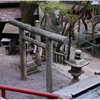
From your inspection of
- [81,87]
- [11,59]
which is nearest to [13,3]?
[11,59]

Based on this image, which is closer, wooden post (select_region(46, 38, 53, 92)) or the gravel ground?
wooden post (select_region(46, 38, 53, 92))

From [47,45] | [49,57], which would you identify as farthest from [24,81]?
[47,45]

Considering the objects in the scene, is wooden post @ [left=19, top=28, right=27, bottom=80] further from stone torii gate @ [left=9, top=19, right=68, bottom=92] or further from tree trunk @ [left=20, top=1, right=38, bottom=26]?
tree trunk @ [left=20, top=1, right=38, bottom=26]

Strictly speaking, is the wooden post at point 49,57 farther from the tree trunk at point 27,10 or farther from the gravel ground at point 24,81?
the tree trunk at point 27,10

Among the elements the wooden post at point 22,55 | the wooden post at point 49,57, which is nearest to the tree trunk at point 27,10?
the wooden post at point 22,55

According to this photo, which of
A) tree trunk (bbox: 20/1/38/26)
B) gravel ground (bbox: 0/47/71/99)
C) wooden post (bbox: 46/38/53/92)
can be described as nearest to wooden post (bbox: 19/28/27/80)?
gravel ground (bbox: 0/47/71/99)

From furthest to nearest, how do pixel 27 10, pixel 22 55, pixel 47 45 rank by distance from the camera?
pixel 27 10 < pixel 22 55 < pixel 47 45

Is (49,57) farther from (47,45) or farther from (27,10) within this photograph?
(27,10)

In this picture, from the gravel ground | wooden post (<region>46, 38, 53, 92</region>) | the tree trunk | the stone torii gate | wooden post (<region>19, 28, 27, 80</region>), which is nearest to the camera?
the stone torii gate

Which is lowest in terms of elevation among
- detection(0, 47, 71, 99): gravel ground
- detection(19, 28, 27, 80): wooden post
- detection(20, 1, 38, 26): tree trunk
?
detection(0, 47, 71, 99): gravel ground

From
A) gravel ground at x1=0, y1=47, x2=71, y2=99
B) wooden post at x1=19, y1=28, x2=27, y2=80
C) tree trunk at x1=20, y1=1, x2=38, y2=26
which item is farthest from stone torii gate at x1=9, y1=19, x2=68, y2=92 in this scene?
tree trunk at x1=20, y1=1, x2=38, y2=26

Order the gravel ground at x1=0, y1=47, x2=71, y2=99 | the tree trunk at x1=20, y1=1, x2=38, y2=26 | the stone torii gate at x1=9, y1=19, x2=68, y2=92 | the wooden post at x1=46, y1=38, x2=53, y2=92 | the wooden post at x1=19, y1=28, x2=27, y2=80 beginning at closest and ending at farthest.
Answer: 1. the stone torii gate at x1=9, y1=19, x2=68, y2=92
2. the wooden post at x1=46, y1=38, x2=53, y2=92
3. the gravel ground at x1=0, y1=47, x2=71, y2=99
4. the wooden post at x1=19, y1=28, x2=27, y2=80
5. the tree trunk at x1=20, y1=1, x2=38, y2=26

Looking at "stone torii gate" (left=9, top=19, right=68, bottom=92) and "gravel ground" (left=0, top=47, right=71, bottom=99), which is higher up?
"stone torii gate" (left=9, top=19, right=68, bottom=92)

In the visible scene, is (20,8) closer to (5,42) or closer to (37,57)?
Answer: (5,42)
